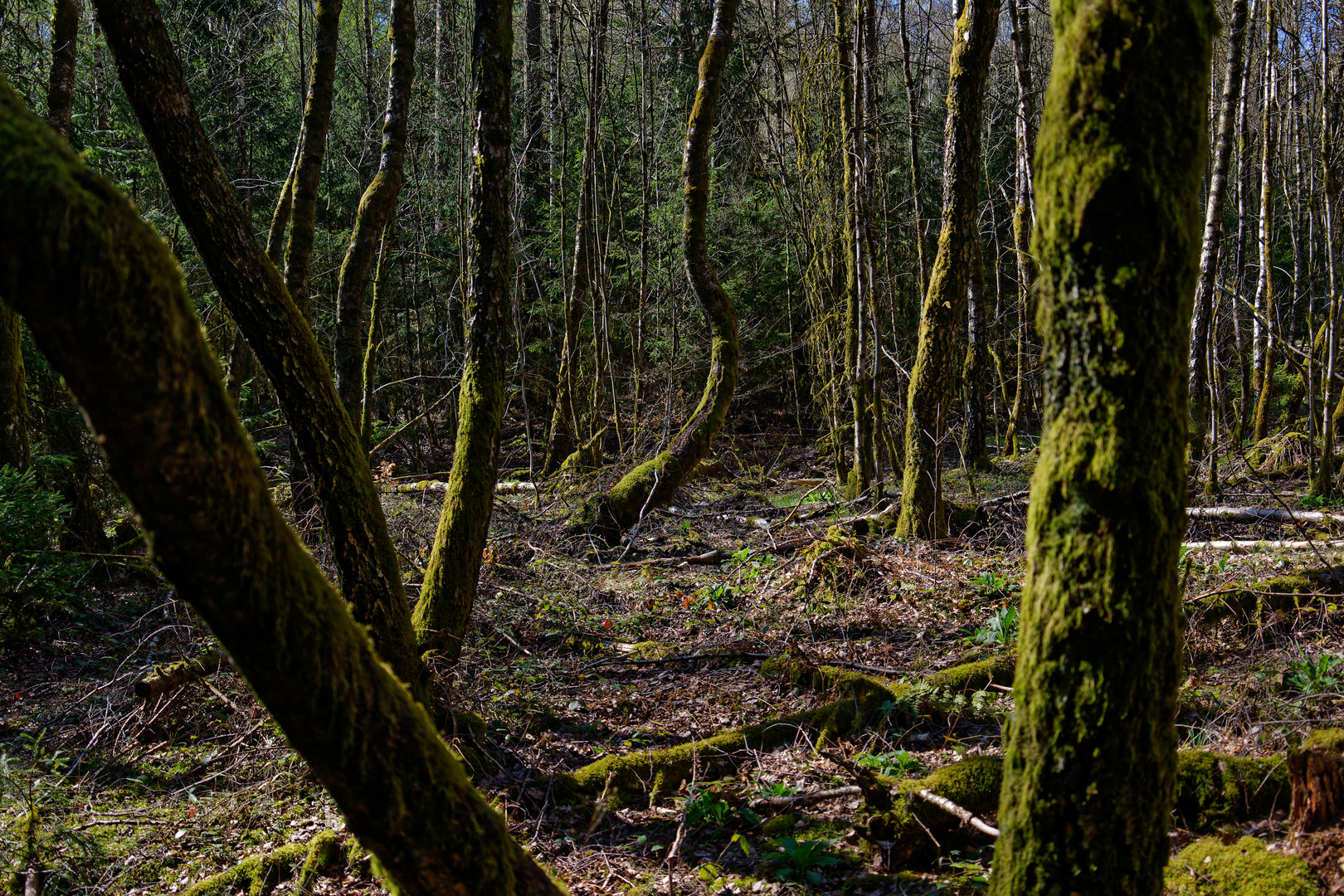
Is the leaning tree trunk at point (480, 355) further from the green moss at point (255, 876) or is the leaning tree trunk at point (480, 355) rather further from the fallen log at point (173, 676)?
the fallen log at point (173, 676)

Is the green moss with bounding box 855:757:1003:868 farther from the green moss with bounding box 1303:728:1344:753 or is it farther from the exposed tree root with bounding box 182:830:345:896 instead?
the exposed tree root with bounding box 182:830:345:896

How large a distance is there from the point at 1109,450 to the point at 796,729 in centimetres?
325

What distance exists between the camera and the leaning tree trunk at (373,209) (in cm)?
657

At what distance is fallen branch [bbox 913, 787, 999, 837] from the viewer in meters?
3.33

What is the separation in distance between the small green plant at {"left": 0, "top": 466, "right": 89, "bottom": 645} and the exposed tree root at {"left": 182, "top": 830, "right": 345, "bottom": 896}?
12.2 ft

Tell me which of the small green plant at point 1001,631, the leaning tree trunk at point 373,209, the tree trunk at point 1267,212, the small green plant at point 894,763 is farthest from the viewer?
the tree trunk at point 1267,212

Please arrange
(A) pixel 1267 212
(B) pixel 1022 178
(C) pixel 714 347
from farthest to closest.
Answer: (B) pixel 1022 178 → (C) pixel 714 347 → (A) pixel 1267 212

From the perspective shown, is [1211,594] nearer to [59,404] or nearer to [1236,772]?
[1236,772]

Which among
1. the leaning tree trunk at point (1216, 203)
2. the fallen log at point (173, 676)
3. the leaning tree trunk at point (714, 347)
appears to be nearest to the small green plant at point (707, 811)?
the fallen log at point (173, 676)

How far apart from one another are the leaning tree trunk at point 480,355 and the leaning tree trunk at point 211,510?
9.24 ft

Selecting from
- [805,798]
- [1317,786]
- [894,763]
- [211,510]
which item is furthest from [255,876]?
[1317,786]

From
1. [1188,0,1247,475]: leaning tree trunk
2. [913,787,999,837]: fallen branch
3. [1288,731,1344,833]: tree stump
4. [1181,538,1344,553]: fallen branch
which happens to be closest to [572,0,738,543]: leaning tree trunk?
[1188,0,1247,475]: leaning tree trunk

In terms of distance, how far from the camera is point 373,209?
261 inches

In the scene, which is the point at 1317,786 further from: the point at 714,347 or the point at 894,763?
the point at 714,347
